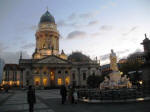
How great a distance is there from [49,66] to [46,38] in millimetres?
19844

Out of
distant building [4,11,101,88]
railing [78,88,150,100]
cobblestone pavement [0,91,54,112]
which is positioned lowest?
cobblestone pavement [0,91,54,112]

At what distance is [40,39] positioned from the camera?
9181cm

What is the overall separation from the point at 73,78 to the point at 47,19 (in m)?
39.2

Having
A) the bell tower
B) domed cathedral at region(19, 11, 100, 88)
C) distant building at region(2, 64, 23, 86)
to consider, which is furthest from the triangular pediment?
distant building at region(2, 64, 23, 86)

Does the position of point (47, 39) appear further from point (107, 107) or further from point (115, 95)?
point (107, 107)

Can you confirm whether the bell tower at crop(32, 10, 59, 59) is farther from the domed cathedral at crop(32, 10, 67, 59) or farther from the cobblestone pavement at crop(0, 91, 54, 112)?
the cobblestone pavement at crop(0, 91, 54, 112)

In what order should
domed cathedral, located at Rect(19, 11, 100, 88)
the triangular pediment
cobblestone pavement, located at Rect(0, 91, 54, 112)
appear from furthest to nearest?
1. the triangular pediment
2. domed cathedral, located at Rect(19, 11, 100, 88)
3. cobblestone pavement, located at Rect(0, 91, 54, 112)

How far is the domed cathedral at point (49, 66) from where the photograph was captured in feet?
258

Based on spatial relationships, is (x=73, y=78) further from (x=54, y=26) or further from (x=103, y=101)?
(x=103, y=101)

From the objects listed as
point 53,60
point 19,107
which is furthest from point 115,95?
point 53,60

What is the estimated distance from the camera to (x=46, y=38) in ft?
301

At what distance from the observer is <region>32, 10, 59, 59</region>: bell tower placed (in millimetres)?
88250

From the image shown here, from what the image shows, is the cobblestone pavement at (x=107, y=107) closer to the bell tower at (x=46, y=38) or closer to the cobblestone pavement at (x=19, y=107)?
the cobblestone pavement at (x=19, y=107)

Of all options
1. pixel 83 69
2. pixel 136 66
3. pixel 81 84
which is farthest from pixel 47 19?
pixel 136 66
